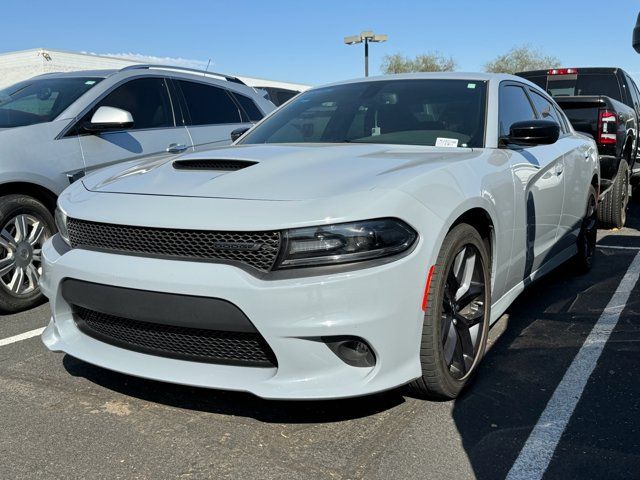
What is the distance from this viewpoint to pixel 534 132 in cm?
347

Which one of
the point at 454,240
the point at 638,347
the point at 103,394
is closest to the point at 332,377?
the point at 454,240

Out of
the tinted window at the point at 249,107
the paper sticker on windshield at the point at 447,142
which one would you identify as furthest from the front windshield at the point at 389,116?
the tinted window at the point at 249,107

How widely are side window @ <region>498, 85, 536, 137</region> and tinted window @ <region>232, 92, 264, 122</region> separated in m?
2.94

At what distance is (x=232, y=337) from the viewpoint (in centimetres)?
251

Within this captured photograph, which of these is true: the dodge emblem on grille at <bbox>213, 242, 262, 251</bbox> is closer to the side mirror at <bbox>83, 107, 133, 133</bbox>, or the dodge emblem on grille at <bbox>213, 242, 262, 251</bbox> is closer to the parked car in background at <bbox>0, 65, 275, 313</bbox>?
the parked car in background at <bbox>0, 65, 275, 313</bbox>

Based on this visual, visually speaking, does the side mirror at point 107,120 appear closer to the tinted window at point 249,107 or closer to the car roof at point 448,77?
the car roof at point 448,77

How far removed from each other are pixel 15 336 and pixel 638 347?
369cm

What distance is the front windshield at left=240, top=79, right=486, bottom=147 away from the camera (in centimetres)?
370

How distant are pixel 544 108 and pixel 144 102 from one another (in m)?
3.27

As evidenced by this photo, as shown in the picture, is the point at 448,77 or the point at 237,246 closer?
the point at 237,246

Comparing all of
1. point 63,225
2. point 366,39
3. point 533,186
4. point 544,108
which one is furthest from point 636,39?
point 366,39

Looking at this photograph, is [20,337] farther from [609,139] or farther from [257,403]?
[609,139]

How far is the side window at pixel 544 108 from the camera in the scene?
477 centimetres

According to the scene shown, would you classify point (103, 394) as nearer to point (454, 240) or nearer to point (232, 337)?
point (232, 337)
